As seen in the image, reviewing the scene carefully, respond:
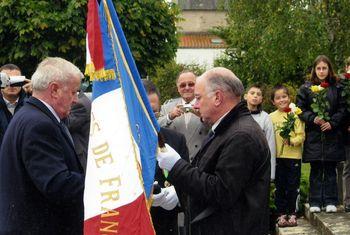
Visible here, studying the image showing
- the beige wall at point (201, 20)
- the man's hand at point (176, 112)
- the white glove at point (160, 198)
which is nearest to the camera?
the white glove at point (160, 198)

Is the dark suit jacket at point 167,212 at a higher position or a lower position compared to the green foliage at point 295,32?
lower

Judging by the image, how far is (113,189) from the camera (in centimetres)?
397

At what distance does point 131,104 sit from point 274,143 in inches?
169

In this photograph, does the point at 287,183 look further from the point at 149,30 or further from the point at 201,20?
the point at 201,20

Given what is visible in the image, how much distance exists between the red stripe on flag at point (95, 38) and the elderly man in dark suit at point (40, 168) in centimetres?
32

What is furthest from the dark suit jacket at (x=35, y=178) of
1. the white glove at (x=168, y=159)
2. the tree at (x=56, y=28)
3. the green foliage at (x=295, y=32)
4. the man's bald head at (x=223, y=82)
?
the green foliage at (x=295, y=32)

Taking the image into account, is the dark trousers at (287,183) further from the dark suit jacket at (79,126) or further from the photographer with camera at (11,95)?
the photographer with camera at (11,95)

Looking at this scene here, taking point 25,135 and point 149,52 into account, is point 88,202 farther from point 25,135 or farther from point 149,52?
point 149,52

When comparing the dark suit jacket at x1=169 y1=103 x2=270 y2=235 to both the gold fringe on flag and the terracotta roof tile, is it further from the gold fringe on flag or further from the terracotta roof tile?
the terracotta roof tile

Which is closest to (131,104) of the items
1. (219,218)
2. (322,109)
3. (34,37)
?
(219,218)

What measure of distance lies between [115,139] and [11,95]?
3.76 metres

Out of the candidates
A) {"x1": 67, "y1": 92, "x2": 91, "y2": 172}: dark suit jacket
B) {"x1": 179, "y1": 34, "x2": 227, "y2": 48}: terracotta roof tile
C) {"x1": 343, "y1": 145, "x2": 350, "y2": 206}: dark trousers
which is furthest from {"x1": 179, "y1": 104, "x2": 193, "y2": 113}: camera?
{"x1": 179, "y1": 34, "x2": 227, "y2": 48}: terracotta roof tile

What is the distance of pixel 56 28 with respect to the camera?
36.8 ft

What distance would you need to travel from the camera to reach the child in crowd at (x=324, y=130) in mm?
7477
